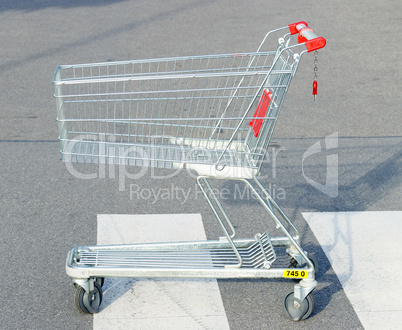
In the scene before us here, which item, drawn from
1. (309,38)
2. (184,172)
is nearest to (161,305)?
(309,38)

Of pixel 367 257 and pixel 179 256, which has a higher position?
pixel 179 256

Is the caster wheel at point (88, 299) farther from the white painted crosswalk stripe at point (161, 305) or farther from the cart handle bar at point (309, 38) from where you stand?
the cart handle bar at point (309, 38)

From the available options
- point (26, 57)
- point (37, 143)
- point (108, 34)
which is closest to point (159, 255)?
point (37, 143)

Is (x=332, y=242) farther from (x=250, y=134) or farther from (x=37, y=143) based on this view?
(x=37, y=143)

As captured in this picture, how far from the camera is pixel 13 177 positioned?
5.52 meters

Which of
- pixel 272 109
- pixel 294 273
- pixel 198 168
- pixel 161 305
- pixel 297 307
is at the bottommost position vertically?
pixel 161 305

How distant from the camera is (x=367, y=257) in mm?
4406

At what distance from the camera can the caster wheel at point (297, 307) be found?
368cm

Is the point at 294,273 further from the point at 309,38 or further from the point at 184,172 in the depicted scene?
the point at 184,172

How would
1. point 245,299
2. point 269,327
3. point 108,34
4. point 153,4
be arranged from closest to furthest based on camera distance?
point 269,327 < point 245,299 < point 108,34 < point 153,4

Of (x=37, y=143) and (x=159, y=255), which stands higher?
(x=159, y=255)

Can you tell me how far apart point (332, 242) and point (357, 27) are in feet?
22.0

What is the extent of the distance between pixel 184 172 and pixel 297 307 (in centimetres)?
229

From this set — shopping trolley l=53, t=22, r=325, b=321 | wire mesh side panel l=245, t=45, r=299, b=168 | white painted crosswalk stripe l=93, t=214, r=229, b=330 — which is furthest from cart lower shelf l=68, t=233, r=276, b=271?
wire mesh side panel l=245, t=45, r=299, b=168
